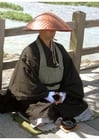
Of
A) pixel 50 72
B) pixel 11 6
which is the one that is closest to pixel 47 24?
pixel 50 72

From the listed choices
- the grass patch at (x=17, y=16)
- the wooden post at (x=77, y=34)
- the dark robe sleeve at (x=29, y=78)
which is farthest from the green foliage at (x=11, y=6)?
the dark robe sleeve at (x=29, y=78)

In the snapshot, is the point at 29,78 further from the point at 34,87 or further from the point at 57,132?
the point at 57,132

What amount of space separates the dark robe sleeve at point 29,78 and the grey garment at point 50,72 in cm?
8

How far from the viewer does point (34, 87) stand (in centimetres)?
469

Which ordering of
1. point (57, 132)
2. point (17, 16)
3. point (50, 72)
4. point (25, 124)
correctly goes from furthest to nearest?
point (17, 16) < point (50, 72) < point (25, 124) < point (57, 132)

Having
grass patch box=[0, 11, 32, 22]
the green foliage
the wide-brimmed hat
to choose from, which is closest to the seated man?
the wide-brimmed hat

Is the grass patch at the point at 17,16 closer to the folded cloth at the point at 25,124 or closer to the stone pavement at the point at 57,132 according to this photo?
the stone pavement at the point at 57,132

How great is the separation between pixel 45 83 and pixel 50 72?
0.50 feet

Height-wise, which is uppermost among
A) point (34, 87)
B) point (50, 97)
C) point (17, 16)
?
point (34, 87)

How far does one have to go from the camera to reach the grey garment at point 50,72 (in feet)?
15.7

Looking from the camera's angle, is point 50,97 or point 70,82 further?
point 70,82

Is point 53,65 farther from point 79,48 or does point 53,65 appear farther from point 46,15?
point 79,48

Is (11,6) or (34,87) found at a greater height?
(34,87)

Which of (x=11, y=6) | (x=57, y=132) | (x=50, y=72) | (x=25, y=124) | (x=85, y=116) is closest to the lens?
(x=57, y=132)
